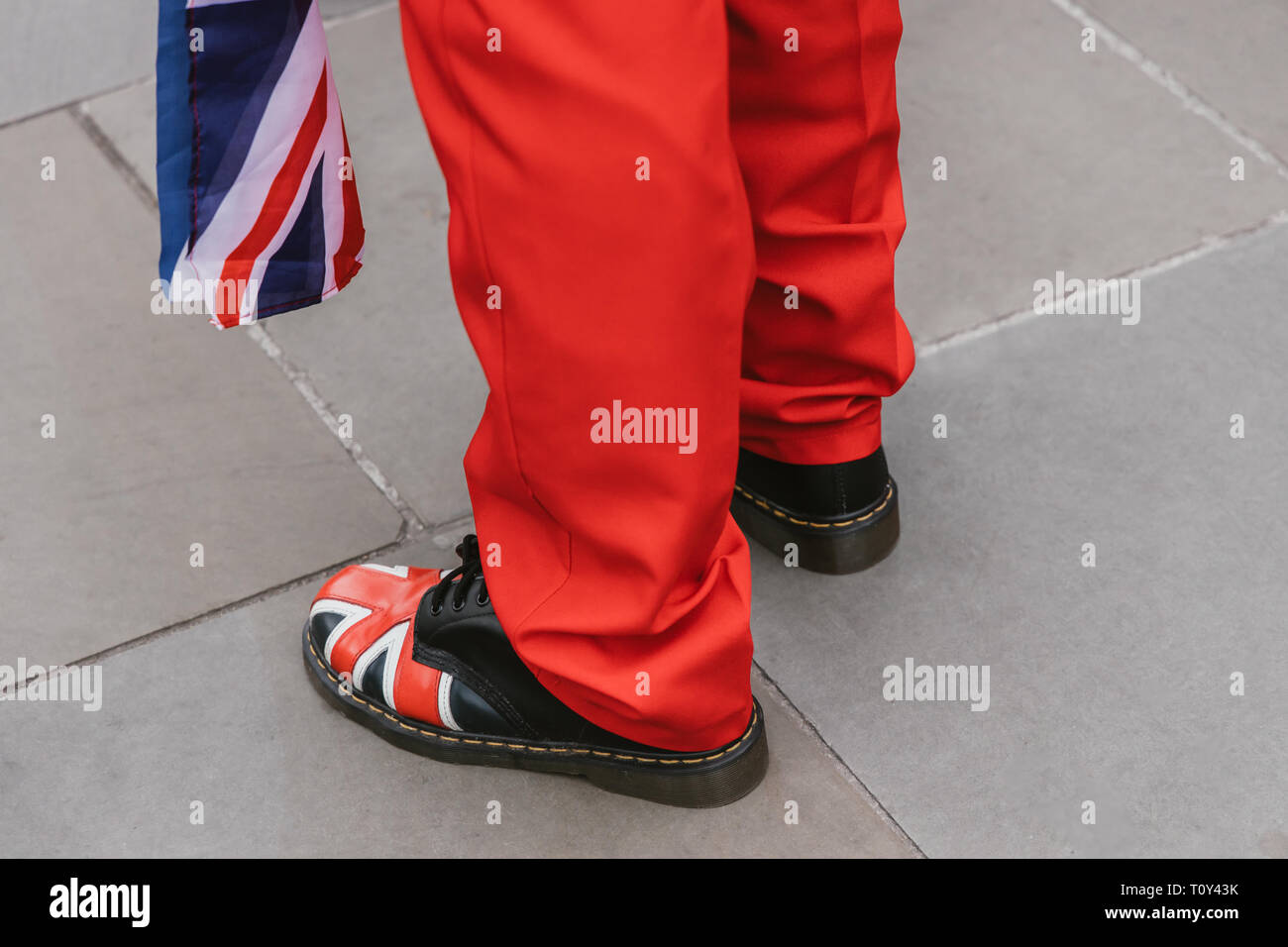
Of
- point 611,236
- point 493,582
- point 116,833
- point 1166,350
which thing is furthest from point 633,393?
point 1166,350

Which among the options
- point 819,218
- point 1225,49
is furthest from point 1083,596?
point 1225,49

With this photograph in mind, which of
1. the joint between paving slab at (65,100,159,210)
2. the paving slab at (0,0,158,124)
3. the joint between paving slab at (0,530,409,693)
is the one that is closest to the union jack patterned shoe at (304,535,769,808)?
the joint between paving slab at (0,530,409,693)

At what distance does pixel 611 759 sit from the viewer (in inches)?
55.9

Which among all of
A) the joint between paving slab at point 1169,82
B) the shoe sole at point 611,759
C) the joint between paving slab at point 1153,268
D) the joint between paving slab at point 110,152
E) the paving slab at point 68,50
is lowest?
the shoe sole at point 611,759

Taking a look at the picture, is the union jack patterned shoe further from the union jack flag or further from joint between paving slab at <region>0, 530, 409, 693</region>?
the union jack flag

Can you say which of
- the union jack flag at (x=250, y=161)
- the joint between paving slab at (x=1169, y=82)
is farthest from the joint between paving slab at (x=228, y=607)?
the joint between paving slab at (x=1169, y=82)

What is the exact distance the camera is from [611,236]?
1.10m

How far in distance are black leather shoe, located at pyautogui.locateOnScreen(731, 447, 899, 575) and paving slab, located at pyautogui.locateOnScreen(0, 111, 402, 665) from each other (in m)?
0.46

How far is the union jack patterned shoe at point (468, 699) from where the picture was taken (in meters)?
1.42

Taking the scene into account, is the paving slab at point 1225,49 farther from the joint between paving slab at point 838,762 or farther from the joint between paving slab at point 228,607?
the joint between paving slab at point 228,607

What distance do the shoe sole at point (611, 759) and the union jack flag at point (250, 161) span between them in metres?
0.45

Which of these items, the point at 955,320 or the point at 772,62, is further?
the point at 955,320

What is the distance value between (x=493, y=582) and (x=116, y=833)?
1.57 feet
